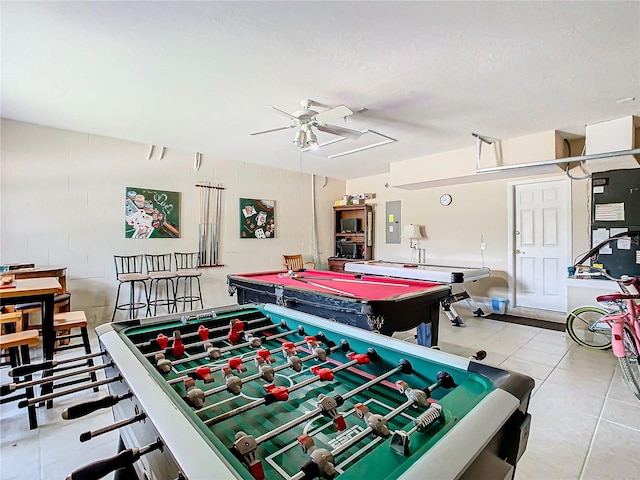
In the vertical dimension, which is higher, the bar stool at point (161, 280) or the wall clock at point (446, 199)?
the wall clock at point (446, 199)

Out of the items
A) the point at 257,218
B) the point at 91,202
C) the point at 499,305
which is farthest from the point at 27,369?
the point at 499,305

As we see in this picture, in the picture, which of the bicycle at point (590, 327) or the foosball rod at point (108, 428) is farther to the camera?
the bicycle at point (590, 327)

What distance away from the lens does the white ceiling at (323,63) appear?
1977 millimetres

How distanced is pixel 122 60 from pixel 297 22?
144 centimetres

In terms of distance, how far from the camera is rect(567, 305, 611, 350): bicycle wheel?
338 centimetres

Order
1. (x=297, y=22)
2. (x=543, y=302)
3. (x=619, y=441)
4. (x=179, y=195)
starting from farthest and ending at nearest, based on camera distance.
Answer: (x=179, y=195) → (x=543, y=302) → (x=297, y=22) → (x=619, y=441)

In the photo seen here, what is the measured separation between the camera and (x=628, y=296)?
2.47 meters

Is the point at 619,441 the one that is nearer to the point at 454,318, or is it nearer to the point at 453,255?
the point at 454,318

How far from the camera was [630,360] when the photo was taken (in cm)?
257

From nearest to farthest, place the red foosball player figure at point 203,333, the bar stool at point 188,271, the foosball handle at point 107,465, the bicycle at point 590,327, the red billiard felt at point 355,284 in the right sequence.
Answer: the foosball handle at point 107,465 → the red foosball player figure at point 203,333 → the red billiard felt at point 355,284 → the bicycle at point 590,327 → the bar stool at point 188,271

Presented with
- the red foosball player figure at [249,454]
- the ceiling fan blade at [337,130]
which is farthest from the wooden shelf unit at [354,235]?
the red foosball player figure at [249,454]

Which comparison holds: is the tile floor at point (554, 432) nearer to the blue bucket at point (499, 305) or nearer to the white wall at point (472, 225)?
the blue bucket at point (499, 305)

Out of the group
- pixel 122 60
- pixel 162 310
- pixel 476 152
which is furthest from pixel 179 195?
pixel 476 152

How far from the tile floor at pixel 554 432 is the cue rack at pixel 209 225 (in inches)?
111
